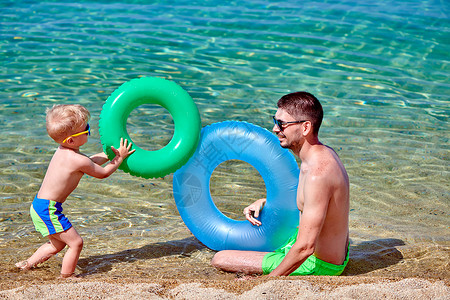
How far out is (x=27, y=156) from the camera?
6.15 metres

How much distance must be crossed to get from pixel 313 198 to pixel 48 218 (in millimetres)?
1808

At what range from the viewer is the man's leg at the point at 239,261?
382cm

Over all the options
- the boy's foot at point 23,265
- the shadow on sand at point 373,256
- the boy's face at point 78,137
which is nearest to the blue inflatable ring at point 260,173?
the shadow on sand at point 373,256

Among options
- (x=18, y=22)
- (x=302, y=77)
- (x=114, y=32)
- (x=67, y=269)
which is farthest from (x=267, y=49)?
(x=67, y=269)

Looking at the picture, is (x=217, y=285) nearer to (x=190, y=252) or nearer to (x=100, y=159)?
(x=190, y=252)

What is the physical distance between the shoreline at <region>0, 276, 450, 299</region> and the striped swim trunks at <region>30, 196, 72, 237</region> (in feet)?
2.09

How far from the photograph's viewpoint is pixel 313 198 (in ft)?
10.8

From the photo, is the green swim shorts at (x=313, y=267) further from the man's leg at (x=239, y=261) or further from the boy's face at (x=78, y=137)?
the boy's face at (x=78, y=137)

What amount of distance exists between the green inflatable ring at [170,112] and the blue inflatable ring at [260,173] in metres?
0.20

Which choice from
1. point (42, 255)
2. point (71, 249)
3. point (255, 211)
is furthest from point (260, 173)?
point (42, 255)

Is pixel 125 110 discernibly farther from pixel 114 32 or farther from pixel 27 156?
pixel 114 32

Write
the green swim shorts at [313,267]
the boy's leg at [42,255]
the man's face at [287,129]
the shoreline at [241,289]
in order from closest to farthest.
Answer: the shoreline at [241,289], the man's face at [287,129], the green swim shorts at [313,267], the boy's leg at [42,255]

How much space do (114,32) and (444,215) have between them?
8.37 metres

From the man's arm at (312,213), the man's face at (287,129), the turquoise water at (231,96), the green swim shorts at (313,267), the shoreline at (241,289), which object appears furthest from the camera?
the turquoise water at (231,96)
